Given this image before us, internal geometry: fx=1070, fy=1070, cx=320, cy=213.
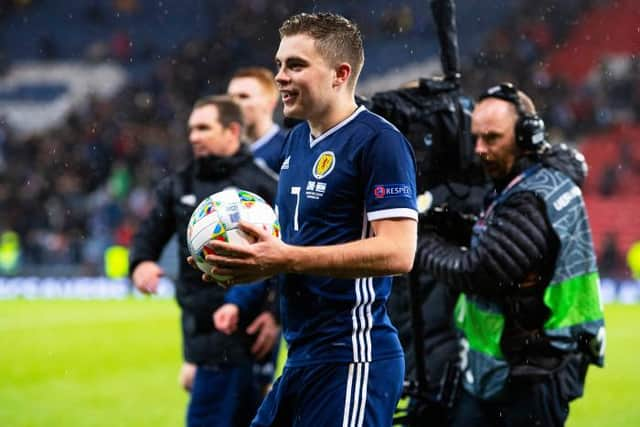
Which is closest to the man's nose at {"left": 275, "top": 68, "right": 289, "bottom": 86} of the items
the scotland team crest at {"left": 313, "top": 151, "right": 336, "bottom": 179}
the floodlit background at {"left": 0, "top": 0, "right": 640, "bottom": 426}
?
the scotland team crest at {"left": 313, "top": 151, "right": 336, "bottom": 179}

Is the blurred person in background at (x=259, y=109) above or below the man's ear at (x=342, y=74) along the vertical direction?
above

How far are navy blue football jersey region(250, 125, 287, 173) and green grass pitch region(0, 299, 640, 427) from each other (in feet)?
8.60

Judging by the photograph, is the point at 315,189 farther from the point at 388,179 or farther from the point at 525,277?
the point at 525,277

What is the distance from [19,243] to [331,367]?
2198 cm

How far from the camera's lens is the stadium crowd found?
949 inches

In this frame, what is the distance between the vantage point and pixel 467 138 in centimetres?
498

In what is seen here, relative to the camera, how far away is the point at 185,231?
5.94 m

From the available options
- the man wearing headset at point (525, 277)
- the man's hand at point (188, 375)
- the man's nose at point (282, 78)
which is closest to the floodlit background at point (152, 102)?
the man's hand at point (188, 375)

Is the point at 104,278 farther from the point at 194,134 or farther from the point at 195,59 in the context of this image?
the point at 194,134

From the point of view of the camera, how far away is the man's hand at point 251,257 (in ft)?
10.2

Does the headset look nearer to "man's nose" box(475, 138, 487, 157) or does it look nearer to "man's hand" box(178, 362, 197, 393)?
"man's nose" box(475, 138, 487, 157)

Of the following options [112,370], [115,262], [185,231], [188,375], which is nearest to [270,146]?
[185,231]

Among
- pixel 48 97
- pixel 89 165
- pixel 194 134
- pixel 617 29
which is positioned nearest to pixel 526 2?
pixel 617 29

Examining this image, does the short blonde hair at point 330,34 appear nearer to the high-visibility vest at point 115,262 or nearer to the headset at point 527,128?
the headset at point 527,128
